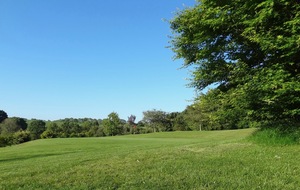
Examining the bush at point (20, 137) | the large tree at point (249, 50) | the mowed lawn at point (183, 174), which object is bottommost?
the mowed lawn at point (183, 174)

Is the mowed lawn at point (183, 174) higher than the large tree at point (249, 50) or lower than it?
lower

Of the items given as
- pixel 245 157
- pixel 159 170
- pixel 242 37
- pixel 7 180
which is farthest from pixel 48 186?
pixel 242 37

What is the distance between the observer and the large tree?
9344 millimetres

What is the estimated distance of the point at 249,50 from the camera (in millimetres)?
11953

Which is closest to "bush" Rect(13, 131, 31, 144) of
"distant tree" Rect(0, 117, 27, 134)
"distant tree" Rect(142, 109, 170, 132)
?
"distant tree" Rect(0, 117, 27, 134)

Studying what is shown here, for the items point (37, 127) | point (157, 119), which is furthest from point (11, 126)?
point (157, 119)

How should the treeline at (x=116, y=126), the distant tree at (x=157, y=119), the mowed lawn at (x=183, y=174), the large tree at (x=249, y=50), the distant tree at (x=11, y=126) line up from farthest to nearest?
1. the distant tree at (x=11, y=126)
2. the distant tree at (x=157, y=119)
3. the treeline at (x=116, y=126)
4. the large tree at (x=249, y=50)
5. the mowed lawn at (x=183, y=174)

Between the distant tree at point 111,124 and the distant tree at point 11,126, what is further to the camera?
the distant tree at point 11,126

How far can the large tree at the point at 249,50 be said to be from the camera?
934 cm

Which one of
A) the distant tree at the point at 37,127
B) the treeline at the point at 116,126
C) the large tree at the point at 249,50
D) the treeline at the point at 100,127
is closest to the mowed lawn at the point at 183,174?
the large tree at the point at 249,50

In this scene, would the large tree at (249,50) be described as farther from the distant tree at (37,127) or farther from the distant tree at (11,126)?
the distant tree at (11,126)

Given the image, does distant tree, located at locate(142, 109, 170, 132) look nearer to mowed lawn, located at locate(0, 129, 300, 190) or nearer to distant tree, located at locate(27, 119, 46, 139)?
distant tree, located at locate(27, 119, 46, 139)

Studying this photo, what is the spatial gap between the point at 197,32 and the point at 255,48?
236 centimetres

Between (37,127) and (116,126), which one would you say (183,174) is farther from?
(37,127)
